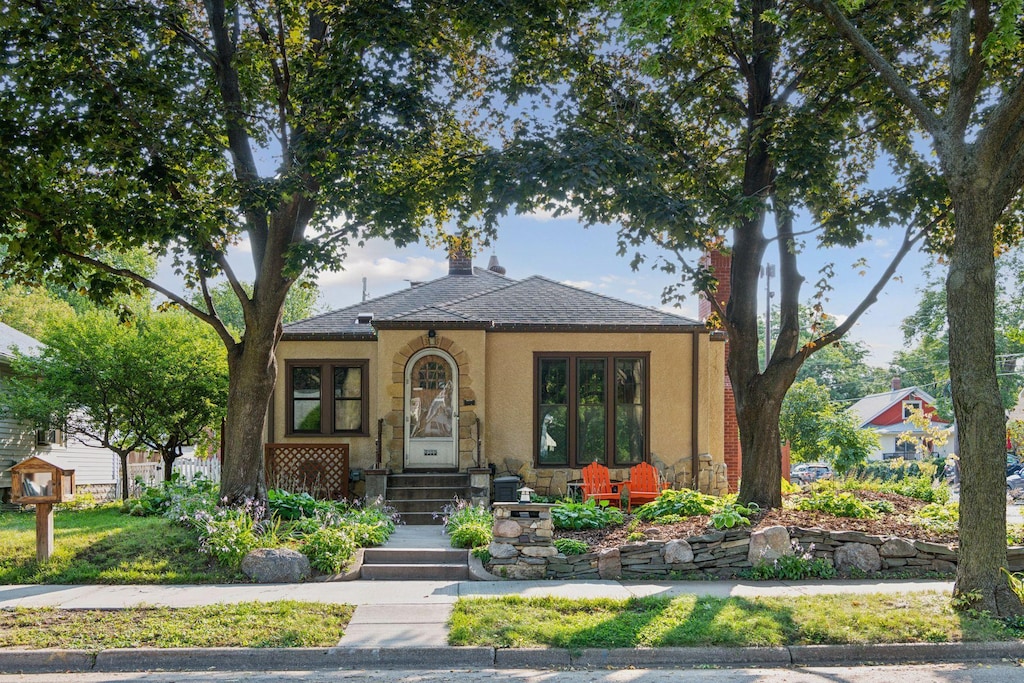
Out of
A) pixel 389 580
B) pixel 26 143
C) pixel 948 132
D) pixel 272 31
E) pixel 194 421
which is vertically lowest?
pixel 389 580

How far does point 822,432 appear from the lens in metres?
20.3

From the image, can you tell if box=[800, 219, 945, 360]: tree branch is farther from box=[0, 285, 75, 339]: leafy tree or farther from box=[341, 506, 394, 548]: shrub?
box=[0, 285, 75, 339]: leafy tree

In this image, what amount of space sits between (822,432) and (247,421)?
46.9 ft

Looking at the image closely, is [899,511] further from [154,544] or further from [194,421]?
[194,421]

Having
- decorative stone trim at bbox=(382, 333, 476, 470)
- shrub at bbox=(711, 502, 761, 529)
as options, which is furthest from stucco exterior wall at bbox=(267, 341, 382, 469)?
shrub at bbox=(711, 502, 761, 529)

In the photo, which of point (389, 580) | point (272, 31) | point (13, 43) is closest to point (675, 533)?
point (389, 580)

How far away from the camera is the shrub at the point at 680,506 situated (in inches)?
471

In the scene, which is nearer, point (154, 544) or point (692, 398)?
point (154, 544)

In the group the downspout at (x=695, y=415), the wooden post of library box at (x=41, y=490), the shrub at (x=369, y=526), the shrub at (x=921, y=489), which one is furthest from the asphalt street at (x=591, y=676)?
the downspout at (x=695, y=415)

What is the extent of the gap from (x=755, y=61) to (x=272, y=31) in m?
A: 7.60

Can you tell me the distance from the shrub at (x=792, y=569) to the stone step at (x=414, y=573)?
11.7 feet

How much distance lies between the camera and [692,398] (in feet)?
54.1

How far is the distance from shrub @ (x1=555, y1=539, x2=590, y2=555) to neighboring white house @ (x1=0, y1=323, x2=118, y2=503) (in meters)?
11.4

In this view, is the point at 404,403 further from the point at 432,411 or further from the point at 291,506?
the point at 291,506
